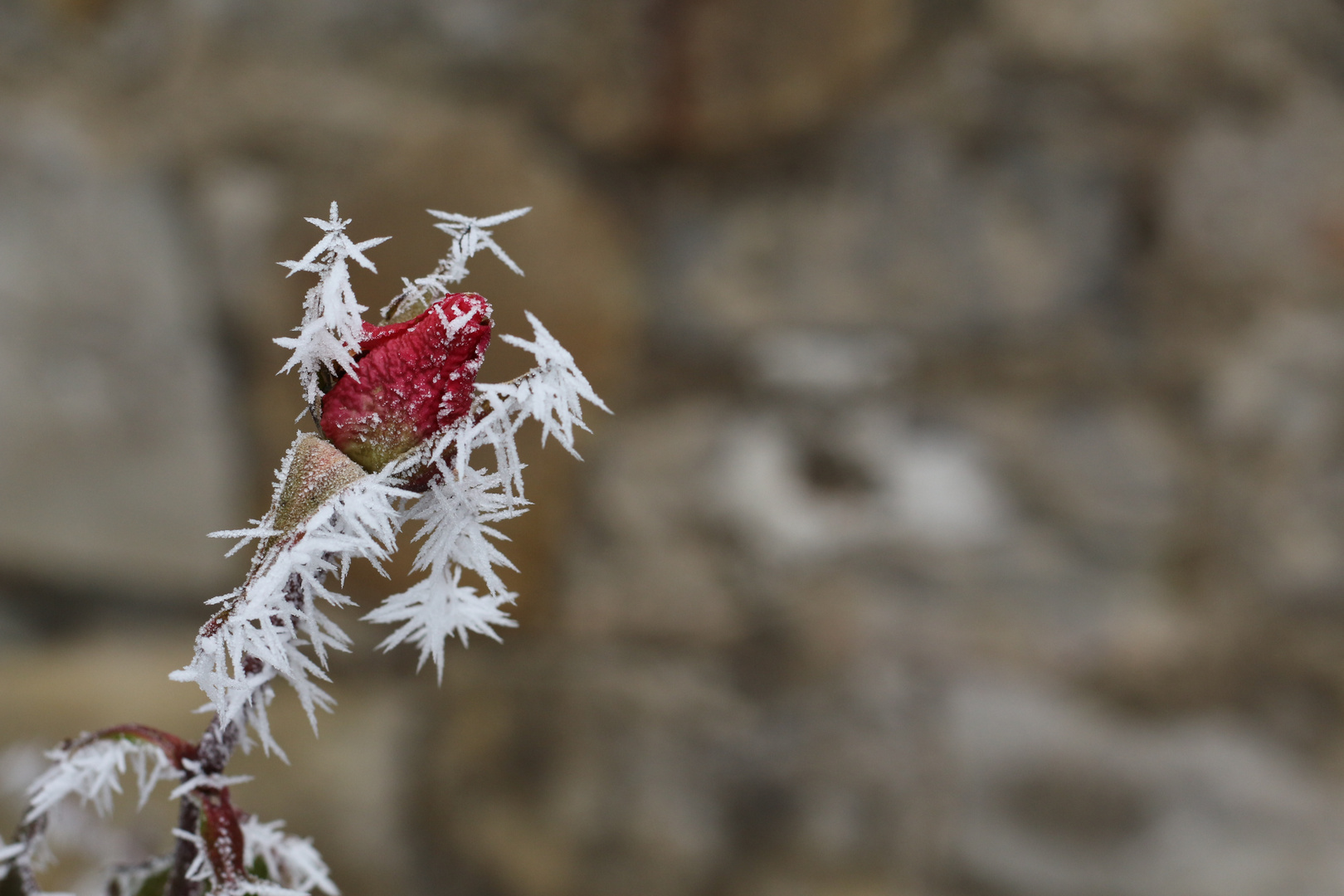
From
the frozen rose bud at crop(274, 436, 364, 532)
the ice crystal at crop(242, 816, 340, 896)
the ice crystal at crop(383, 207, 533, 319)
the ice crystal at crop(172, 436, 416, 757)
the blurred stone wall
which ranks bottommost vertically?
the ice crystal at crop(242, 816, 340, 896)

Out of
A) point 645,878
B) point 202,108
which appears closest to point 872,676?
point 645,878

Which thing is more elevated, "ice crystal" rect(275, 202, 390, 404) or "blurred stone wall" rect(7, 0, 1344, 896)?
"blurred stone wall" rect(7, 0, 1344, 896)

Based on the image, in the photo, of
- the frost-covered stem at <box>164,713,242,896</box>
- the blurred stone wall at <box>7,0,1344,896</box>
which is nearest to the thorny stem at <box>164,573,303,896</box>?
the frost-covered stem at <box>164,713,242,896</box>

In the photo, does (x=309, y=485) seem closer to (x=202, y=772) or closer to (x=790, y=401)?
(x=202, y=772)

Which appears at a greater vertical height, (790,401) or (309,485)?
(790,401)

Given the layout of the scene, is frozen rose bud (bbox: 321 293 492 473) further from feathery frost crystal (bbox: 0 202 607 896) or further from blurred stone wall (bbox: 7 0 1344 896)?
blurred stone wall (bbox: 7 0 1344 896)

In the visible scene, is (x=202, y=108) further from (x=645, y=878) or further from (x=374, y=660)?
(x=645, y=878)

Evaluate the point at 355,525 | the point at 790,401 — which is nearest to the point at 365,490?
the point at 355,525

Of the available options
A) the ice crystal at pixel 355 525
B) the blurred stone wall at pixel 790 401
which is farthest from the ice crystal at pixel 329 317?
the blurred stone wall at pixel 790 401
